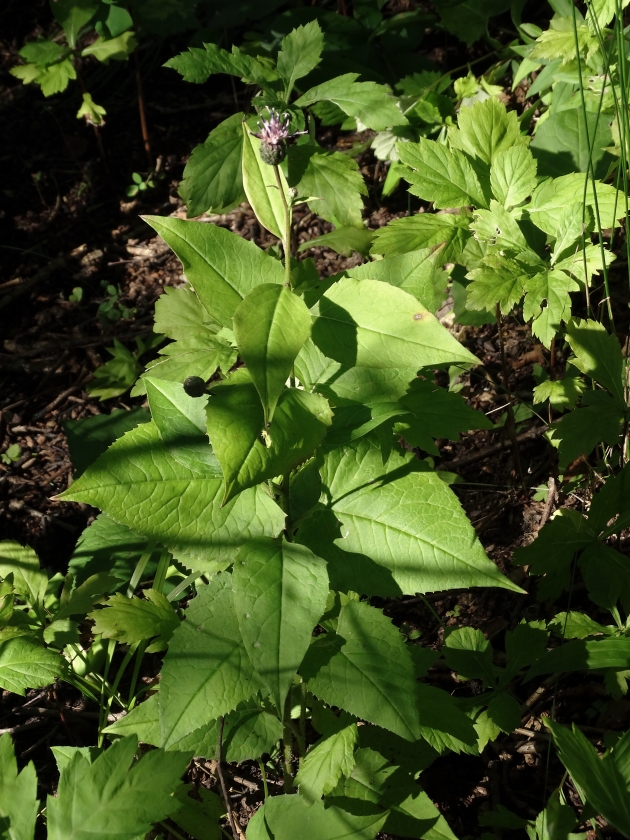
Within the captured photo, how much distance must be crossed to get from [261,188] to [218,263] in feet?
0.57

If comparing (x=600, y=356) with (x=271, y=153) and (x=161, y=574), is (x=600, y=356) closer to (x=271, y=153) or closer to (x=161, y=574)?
(x=271, y=153)

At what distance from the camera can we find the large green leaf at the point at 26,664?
1.75 m

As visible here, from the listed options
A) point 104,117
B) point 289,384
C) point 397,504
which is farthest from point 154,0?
point 397,504

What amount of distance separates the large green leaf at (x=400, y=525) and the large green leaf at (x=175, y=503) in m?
0.15

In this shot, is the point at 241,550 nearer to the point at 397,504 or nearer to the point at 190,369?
the point at 397,504

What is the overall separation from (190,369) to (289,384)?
37 cm

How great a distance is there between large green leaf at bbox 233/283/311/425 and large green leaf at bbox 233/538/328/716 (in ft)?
0.93

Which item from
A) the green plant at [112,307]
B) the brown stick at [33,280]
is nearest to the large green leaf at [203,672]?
the green plant at [112,307]

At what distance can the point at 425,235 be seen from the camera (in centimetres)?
196

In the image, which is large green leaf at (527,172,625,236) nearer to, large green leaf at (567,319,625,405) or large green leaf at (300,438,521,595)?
large green leaf at (567,319,625,405)

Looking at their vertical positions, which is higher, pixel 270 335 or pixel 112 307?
pixel 270 335

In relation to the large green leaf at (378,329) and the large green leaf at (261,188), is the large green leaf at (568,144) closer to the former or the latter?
the large green leaf at (261,188)

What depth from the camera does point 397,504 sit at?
53.7 inches

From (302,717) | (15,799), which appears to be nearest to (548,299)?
(302,717)
